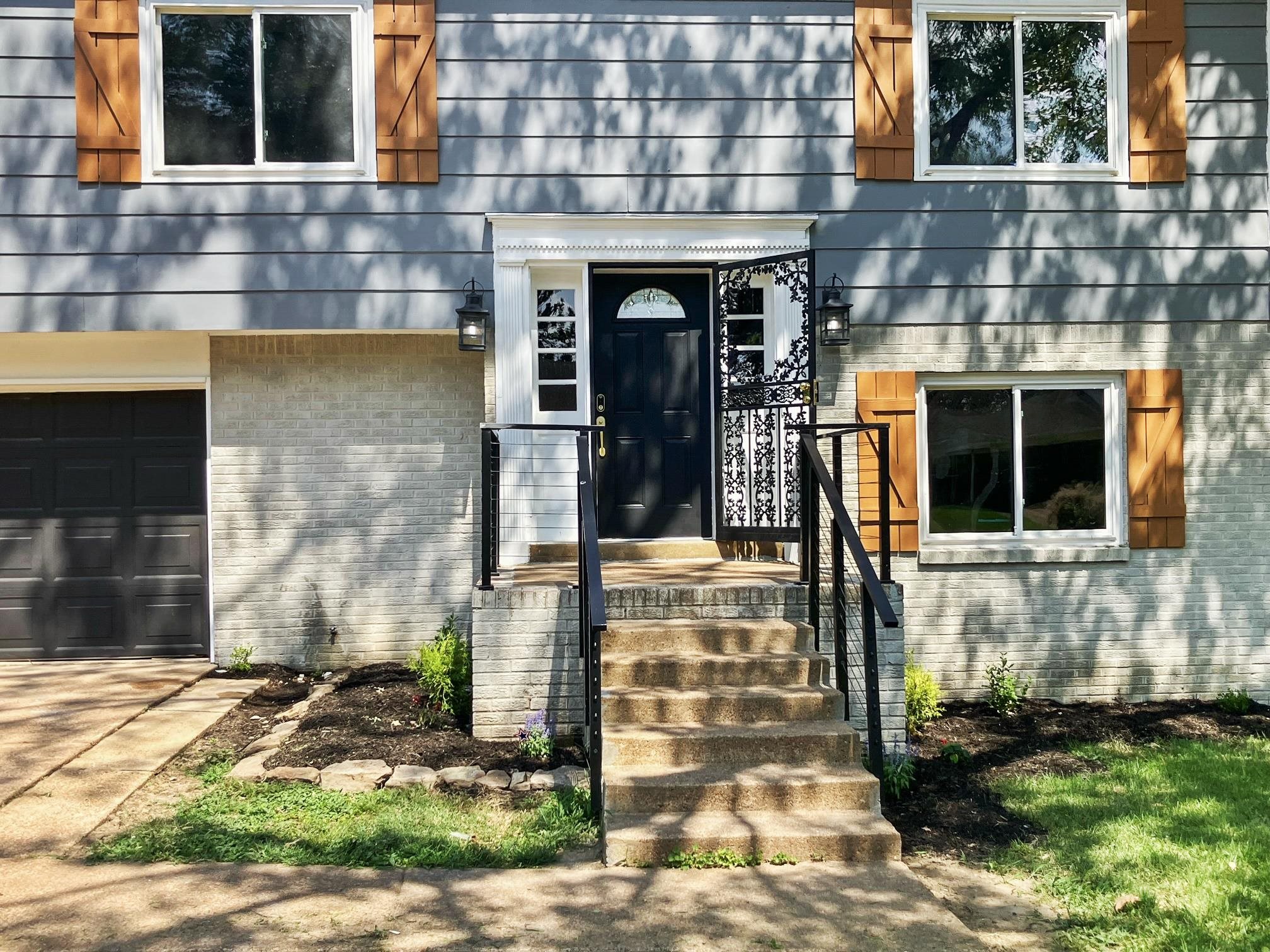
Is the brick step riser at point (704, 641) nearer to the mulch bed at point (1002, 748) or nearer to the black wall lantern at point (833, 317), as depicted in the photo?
the mulch bed at point (1002, 748)

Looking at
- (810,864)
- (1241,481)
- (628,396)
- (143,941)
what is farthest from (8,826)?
(1241,481)

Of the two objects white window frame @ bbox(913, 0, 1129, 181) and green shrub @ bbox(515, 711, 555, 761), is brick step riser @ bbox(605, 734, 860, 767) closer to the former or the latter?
green shrub @ bbox(515, 711, 555, 761)

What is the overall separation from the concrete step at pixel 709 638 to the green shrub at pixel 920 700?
142cm

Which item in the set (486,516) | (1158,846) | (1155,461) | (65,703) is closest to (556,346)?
(486,516)

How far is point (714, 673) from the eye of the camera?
594 cm

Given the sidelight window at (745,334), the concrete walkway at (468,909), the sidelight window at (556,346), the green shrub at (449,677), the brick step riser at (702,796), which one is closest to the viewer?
the concrete walkway at (468,909)

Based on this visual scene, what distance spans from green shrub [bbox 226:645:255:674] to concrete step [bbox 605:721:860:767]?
156 inches

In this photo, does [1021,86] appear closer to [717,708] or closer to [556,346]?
[556,346]

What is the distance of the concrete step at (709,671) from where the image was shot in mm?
5922

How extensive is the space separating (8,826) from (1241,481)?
8407mm

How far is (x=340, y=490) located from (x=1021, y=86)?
6.08 m

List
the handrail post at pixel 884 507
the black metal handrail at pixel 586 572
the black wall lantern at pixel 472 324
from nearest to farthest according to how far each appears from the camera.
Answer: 1. the black metal handrail at pixel 586 572
2. the handrail post at pixel 884 507
3. the black wall lantern at pixel 472 324

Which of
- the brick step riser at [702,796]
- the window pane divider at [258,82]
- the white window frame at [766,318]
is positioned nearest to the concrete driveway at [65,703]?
the brick step riser at [702,796]

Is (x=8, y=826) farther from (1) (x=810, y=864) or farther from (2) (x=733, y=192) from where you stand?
(2) (x=733, y=192)
